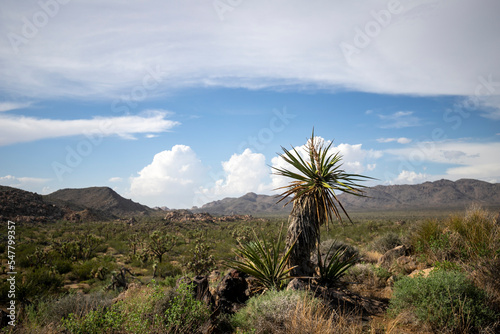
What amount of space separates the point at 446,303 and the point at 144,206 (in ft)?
436

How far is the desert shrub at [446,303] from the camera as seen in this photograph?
17.0 ft

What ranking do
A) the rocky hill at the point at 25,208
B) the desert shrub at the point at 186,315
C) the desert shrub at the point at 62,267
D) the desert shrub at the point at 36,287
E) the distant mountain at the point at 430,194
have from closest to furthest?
the desert shrub at the point at 186,315, the desert shrub at the point at 36,287, the desert shrub at the point at 62,267, the rocky hill at the point at 25,208, the distant mountain at the point at 430,194

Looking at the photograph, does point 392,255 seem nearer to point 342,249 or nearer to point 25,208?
point 342,249

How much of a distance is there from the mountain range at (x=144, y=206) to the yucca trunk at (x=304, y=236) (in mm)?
20671

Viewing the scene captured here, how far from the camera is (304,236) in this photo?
296 inches

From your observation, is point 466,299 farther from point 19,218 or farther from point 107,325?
point 19,218

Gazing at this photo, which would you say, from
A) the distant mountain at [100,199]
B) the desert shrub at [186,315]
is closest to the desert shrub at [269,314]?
the desert shrub at [186,315]

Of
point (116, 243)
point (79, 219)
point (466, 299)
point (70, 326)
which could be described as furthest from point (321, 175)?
point (79, 219)

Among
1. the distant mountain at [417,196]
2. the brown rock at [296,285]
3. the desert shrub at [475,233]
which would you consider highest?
the desert shrub at [475,233]

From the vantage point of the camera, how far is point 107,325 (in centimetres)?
524

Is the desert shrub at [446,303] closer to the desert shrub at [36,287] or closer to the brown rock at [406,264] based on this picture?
the brown rock at [406,264]

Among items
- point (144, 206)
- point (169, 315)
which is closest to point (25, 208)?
point (169, 315)

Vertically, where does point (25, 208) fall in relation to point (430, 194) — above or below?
above

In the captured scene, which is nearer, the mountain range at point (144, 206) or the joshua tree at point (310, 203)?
the joshua tree at point (310, 203)
